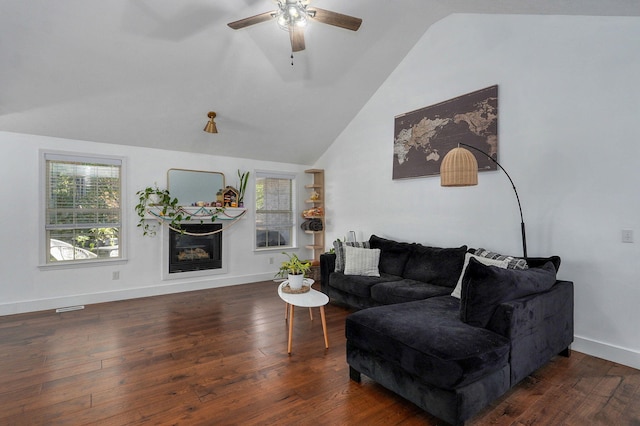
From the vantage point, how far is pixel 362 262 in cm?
415

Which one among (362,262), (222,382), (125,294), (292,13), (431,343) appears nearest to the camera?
(431,343)

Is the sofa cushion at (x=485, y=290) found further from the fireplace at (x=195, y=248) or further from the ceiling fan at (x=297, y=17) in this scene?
the fireplace at (x=195, y=248)

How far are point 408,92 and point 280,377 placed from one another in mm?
4007

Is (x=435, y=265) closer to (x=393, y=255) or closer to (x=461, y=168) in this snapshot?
(x=393, y=255)

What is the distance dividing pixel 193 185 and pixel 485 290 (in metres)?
4.57

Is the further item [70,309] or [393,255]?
[393,255]

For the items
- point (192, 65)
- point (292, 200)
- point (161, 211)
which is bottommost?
point (161, 211)

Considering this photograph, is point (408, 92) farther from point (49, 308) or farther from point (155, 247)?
point (49, 308)

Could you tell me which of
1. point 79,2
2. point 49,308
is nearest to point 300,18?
point 79,2

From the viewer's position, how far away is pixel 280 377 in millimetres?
2404

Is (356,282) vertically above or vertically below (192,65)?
below

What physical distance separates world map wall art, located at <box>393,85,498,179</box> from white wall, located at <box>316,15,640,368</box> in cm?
12

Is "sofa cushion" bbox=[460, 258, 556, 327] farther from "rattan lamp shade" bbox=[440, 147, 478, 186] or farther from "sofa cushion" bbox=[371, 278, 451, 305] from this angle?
"sofa cushion" bbox=[371, 278, 451, 305]

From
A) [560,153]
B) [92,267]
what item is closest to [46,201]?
[92,267]
